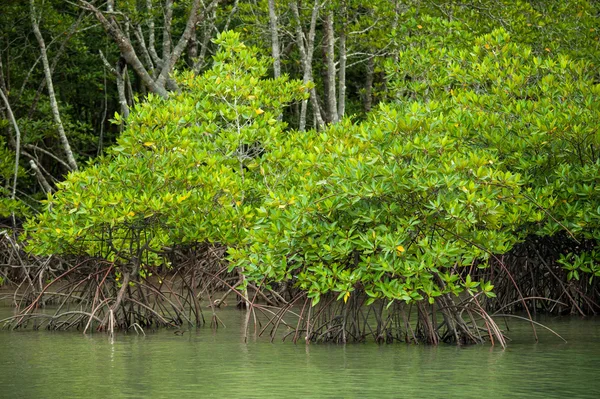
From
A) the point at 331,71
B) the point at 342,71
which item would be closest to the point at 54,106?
the point at 331,71

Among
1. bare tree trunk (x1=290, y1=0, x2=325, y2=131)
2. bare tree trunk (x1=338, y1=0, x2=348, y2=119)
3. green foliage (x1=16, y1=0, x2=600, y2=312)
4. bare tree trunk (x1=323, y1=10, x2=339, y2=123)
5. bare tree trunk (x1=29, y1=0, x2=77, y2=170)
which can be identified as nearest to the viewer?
green foliage (x1=16, y1=0, x2=600, y2=312)

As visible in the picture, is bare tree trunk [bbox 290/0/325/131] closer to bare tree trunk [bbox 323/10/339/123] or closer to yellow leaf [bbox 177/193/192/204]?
bare tree trunk [bbox 323/10/339/123]

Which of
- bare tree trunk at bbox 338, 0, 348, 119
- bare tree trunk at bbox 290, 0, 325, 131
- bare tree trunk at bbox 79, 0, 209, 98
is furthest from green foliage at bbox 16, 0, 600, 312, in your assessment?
bare tree trunk at bbox 338, 0, 348, 119

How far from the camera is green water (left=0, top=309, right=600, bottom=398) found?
24.0ft

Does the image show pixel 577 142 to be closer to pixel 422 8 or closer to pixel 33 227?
pixel 33 227

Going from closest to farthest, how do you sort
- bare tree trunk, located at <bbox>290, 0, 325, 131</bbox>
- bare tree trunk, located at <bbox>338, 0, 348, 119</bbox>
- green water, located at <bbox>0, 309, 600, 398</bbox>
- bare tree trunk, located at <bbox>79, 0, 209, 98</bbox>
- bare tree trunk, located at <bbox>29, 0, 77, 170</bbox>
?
green water, located at <bbox>0, 309, 600, 398</bbox> < bare tree trunk, located at <bbox>79, 0, 209, 98</bbox> < bare tree trunk, located at <bbox>29, 0, 77, 170</bbox> < bare tree trunk, located at <bbox>290, 0, 325, 131</bbox> < bare tree trunk, located at <bbox>338, 0, 348, 119</bbox>

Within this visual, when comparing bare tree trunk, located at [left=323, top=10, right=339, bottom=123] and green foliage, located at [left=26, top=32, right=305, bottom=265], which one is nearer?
green foliage, located at [left=26, top=32, right=305, bottom=265]

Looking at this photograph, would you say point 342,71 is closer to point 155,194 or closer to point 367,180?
point 155,194

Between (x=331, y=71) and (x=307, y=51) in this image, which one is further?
(x=307, y=51)

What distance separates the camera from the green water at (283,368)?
288 inches

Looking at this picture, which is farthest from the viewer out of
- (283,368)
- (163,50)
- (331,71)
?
(331,71)

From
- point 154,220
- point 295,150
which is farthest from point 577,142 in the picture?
point 154,220

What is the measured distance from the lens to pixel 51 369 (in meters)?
8.34

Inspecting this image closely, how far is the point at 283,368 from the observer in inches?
328
